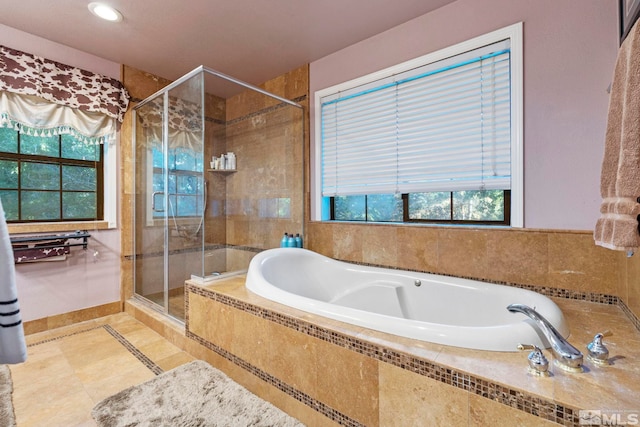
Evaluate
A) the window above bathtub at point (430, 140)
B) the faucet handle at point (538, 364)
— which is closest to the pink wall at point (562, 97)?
the window above bathtub at point (430, 140)

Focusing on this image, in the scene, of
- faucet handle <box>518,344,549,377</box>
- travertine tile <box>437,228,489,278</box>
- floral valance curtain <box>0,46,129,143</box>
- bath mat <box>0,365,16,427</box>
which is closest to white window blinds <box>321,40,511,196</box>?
travertine tile <box>437,228,489,278</box>

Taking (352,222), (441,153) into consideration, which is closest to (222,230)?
(352,222)

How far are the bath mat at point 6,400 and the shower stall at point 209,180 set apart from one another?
965mm

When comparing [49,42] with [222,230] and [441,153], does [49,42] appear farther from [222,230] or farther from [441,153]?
[441,153]

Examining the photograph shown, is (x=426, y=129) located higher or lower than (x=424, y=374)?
higher

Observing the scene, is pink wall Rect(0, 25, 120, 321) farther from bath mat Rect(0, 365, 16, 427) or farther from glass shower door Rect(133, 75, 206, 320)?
bath mat Rect(0, 365, 16, 427)

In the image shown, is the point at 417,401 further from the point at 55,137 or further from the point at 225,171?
the point at 55,137

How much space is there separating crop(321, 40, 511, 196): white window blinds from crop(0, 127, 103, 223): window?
2.25 m

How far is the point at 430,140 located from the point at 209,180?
6.64ft

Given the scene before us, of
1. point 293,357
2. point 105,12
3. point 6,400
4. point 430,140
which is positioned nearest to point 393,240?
point 430,140

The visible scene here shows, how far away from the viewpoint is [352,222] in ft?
8.22

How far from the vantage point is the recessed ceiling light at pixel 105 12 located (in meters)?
2.02

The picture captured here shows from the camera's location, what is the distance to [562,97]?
5.37 feet

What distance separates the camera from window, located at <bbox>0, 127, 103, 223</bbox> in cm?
233
